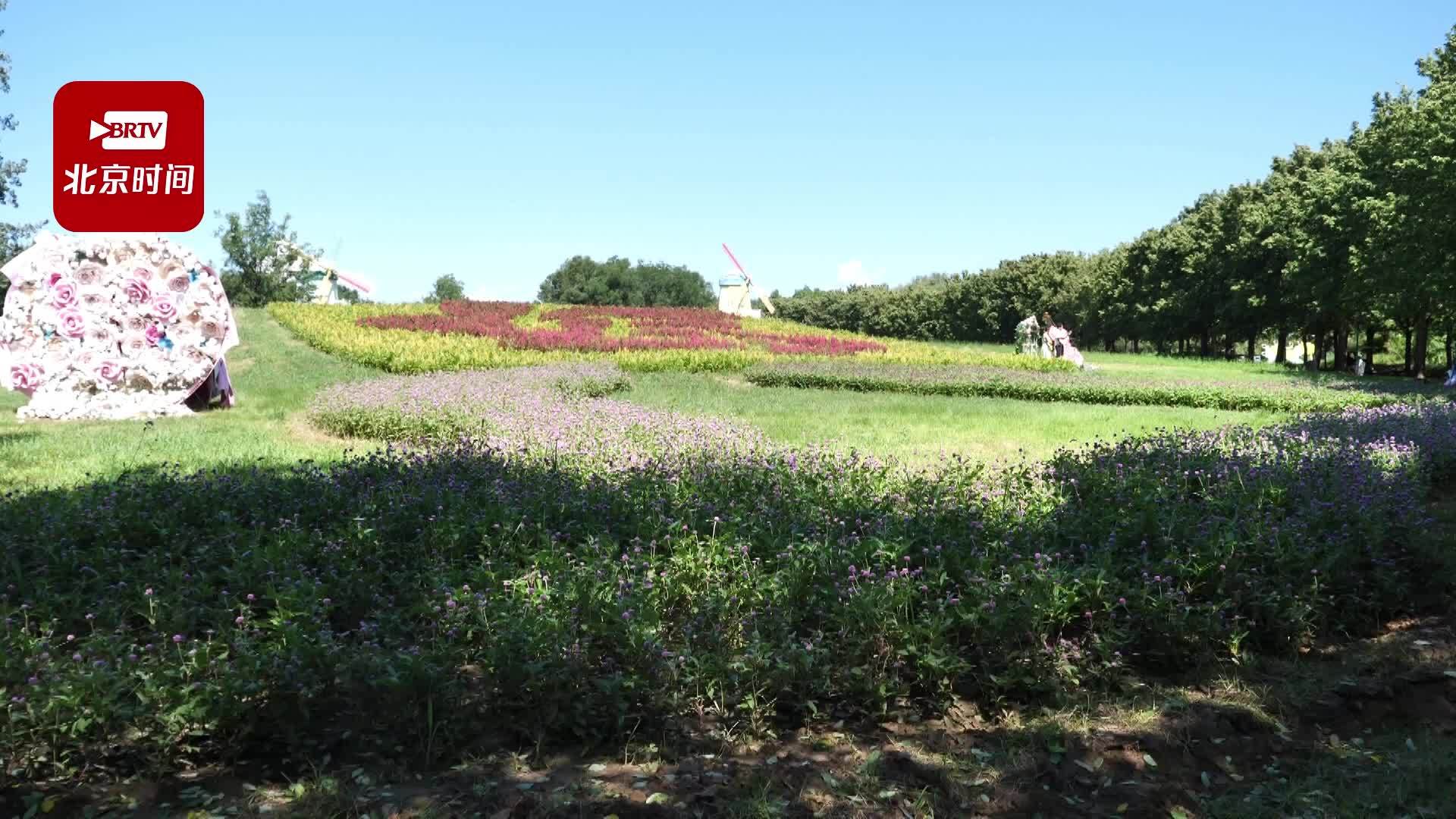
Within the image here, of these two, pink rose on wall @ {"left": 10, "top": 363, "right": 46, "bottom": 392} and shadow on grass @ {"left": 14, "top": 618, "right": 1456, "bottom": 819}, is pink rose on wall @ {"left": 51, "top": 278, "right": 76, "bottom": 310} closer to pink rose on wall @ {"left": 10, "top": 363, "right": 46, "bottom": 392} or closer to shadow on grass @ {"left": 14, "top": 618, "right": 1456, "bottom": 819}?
pink rose on wall @ {"left": 10, "top": 363, "right": 46, "bottom": 392}

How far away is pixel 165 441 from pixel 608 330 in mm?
23990

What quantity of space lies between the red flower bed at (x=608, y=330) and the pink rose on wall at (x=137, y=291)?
46.8 feet

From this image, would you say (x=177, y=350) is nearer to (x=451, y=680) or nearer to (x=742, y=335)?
(x=451, y=680)

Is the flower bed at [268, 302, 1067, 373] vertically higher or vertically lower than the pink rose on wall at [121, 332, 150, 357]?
higher

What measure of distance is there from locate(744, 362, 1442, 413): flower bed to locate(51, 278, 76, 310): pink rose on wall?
14.3 metres

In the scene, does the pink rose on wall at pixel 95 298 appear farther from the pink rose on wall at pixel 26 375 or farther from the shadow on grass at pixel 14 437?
the shadow on grass at pixel 14 437

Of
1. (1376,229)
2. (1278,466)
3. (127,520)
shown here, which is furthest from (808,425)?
(1376,229)

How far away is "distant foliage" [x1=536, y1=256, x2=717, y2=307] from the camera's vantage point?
9794cm

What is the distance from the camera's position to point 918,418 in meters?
15.8

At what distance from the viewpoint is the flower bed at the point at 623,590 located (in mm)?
3818

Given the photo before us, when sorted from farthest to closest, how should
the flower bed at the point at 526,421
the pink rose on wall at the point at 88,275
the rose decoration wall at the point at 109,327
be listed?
1. the pink rose on wall at the point at 88,275
2. the rose decoration wall at the point at 109,327
3. the flower bed at the point at 526,421

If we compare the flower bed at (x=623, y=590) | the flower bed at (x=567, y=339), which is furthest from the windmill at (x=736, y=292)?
the flower bed at (x=623, y=590)

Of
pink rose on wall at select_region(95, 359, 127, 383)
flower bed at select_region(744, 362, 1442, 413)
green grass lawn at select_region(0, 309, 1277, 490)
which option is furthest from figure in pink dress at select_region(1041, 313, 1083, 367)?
pink rose on wall at select_region(95, 359, 127, 383)

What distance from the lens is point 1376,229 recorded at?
29.0 m
